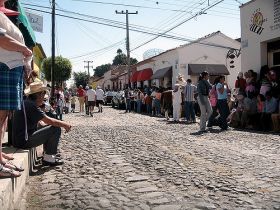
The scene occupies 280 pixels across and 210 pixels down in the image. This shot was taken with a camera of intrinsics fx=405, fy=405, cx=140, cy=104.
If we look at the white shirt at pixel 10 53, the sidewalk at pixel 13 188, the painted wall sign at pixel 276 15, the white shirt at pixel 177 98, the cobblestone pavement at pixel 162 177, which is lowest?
the cobblestone pavement at pixel 162 177

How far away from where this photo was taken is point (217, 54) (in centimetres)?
3169

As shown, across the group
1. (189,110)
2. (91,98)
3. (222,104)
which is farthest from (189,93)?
(91,98)

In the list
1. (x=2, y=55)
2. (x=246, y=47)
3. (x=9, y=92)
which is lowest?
(x=9, y=92)

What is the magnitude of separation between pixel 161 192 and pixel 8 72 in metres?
2.24

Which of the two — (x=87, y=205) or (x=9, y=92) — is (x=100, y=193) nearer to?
(x=87, y=205)

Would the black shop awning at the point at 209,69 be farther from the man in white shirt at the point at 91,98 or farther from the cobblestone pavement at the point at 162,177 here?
the cobblestone pavement at the point at 162,177

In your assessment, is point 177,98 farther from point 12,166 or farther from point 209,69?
point 209,69

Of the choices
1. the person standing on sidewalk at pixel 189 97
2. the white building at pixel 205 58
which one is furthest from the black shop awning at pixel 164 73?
→ the person standing on sidewalk at pixel 189 97

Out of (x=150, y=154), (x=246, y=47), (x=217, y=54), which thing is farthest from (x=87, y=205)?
(x=217, y=54)

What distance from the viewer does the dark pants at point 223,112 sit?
1252 cm

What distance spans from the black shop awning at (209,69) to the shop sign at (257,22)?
13972 mm

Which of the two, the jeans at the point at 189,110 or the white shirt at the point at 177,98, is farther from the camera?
the white shirt at the point at 177,98

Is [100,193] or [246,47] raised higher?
[246,47]

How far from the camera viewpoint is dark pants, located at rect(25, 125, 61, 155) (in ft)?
19.8
